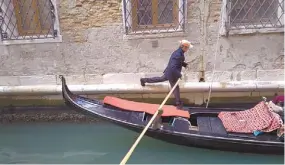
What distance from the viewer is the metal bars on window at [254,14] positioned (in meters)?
3.85

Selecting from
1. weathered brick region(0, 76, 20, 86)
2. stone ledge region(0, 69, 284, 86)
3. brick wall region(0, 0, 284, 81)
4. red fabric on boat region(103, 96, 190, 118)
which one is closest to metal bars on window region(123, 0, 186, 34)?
brick wall region(0, 0, 284, 81)

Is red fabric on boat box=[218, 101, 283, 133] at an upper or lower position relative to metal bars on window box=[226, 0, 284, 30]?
lower

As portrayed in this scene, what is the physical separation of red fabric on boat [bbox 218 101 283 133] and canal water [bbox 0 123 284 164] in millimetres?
336

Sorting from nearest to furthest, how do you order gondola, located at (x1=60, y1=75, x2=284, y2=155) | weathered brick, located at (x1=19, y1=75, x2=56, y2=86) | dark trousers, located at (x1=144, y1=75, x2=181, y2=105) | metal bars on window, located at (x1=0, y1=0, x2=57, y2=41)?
gondola, located at (x1=60, y1=75, x2=284, y2=155), dark trousers, located at (x1=144, y1=75, x2=181, y2=105), metal bars on window, located at (x1=0, y1=0, x2=57, y2=41), weathered brick, located at (x1=19, y1=75, x2=56, y2=86)

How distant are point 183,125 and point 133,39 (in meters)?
1.42

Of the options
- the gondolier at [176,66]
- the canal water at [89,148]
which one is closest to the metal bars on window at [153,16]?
the gondolier at [176,66]

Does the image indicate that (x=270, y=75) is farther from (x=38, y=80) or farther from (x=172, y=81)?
(x=38, y=80)

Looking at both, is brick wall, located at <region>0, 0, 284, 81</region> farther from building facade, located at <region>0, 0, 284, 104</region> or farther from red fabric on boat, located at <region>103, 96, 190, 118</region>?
red fabric on boat, located at <region>103, 96, 190, 118</region>

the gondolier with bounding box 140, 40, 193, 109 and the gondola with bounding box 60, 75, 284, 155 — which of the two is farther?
the gondolier with bounding box 140, 40, 193, 109

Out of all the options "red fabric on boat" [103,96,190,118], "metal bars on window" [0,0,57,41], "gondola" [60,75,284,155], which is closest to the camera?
"gondola" [60,75,284,155]

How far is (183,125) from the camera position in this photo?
10.6 ft

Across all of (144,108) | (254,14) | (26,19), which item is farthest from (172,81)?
(26,19)

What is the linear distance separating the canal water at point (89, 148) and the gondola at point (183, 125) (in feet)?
0.64

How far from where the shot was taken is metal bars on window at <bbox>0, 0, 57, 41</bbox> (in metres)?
4.00
